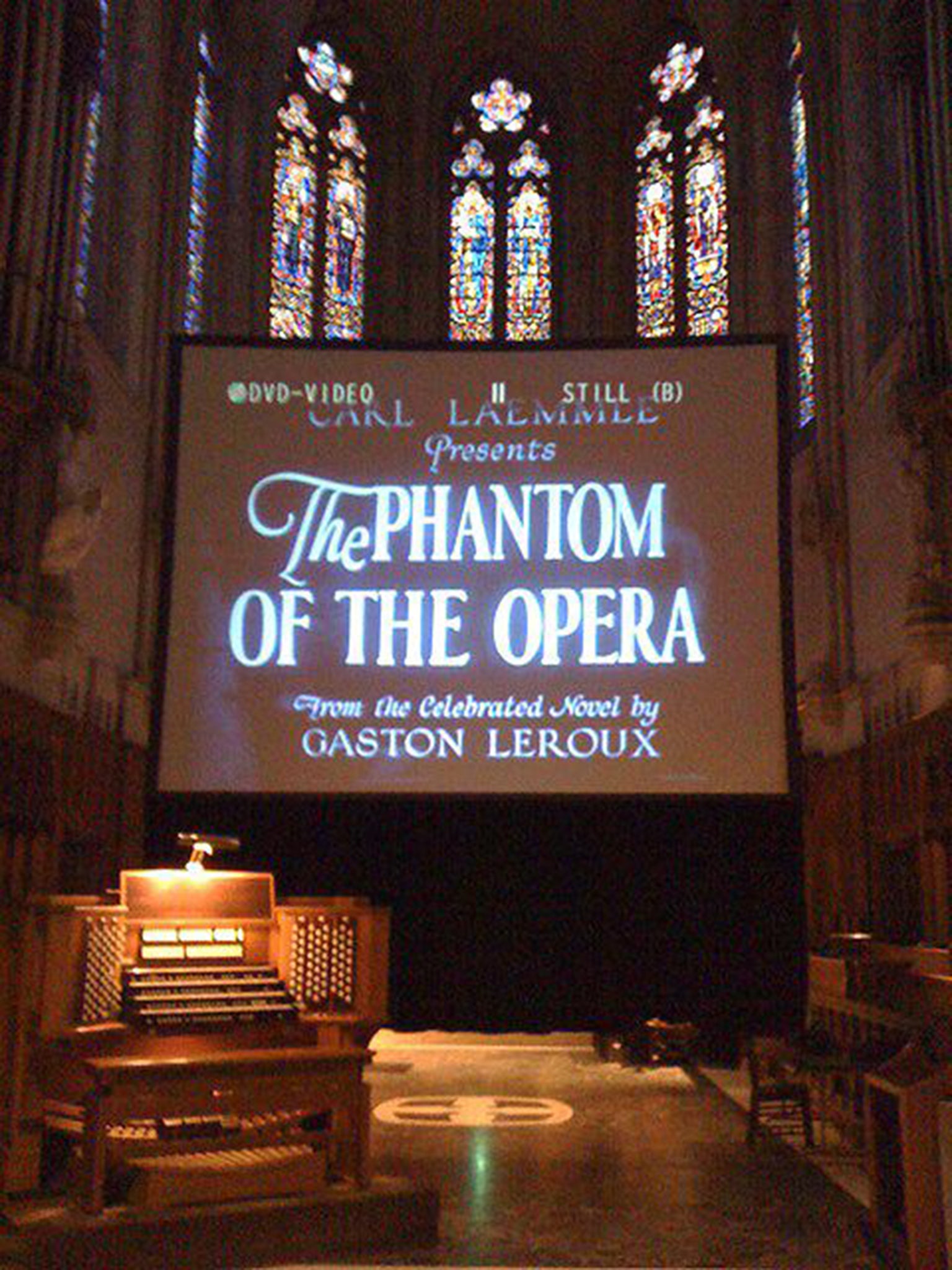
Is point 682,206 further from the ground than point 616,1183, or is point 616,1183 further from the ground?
point 682,206

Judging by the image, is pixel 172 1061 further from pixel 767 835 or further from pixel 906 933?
pixel 906 933

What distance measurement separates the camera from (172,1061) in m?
4.54

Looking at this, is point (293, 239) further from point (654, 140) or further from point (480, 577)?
point (480, 577)

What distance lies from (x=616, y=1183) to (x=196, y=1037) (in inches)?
67.5

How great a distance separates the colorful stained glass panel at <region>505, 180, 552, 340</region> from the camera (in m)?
15.1

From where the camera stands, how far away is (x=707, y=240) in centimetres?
1427

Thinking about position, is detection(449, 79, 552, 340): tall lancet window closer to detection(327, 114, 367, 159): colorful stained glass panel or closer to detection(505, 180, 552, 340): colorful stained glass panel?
detection(505, 180, 552, 340): colorful stained glass panel

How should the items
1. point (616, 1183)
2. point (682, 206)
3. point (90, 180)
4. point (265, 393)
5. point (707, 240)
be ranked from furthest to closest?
point (682, 206)
point (707, 240)
point (90, 180)
point (265, 393)
point (616, 1183)

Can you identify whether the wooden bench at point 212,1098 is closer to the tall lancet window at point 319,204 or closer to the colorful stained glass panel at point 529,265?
the tall lancet window at point 319,204

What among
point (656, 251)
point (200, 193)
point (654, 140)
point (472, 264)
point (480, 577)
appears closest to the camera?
point (480, 577)

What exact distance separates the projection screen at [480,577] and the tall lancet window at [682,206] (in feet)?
27.7

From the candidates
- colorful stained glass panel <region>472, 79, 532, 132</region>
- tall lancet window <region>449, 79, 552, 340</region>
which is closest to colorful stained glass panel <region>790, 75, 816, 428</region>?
tall lancet window <region>449, 79, 552, 340</region>

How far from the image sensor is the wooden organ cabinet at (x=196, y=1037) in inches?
179

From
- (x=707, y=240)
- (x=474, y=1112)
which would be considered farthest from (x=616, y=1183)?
(x=707, y=240)
